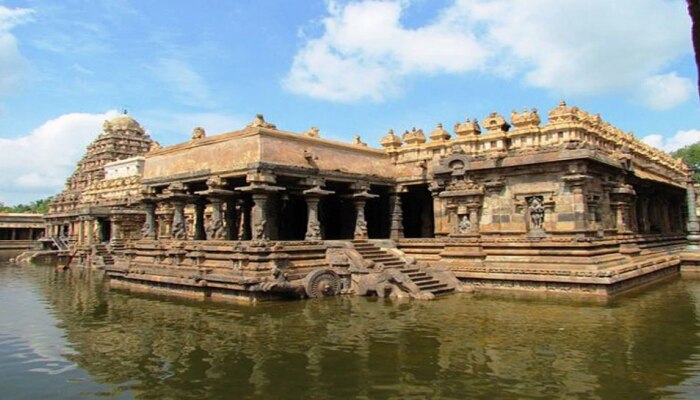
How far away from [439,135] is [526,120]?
3.59m

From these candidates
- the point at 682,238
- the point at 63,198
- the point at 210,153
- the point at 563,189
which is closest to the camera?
the point at 563,189

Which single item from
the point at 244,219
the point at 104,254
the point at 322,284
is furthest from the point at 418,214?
the point at 104,254

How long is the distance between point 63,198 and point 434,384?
5606 cm

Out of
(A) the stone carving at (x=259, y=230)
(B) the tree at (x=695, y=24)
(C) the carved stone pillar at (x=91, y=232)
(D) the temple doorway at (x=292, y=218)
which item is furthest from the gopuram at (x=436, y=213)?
(C) the carved stone pillar at (x=91, y=232)

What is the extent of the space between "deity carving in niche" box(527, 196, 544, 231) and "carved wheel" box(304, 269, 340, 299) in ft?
21.4

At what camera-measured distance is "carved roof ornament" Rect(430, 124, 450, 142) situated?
20.9m

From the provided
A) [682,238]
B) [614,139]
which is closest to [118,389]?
[614,139]

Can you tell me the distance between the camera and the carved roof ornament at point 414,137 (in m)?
21.6

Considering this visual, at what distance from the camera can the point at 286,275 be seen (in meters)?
14.3

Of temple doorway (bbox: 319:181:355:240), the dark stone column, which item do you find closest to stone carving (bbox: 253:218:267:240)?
the dark stone column

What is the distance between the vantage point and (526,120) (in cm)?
1866

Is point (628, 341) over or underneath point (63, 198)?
underneath

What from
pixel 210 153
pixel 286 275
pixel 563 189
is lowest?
pixel 286 275

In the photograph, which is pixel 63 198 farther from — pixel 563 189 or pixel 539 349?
pixel 539 349
